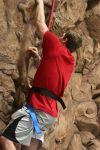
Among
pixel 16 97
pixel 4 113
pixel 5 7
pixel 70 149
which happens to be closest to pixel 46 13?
pixel 5 7

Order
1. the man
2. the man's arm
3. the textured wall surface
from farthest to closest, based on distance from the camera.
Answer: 1. the textured wall surface
2. the man's arm
3. the man

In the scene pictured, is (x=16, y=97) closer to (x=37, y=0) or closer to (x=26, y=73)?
(x=26, y=73)

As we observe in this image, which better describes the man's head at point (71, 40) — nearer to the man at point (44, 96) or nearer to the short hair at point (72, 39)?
the short hair at point (72, 39)

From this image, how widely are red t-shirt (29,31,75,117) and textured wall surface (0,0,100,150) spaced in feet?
1.65

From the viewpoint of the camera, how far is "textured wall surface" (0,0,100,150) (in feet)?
6.58

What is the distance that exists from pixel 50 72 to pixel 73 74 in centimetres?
215

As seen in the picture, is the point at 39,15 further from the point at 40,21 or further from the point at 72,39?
the point at 72,39

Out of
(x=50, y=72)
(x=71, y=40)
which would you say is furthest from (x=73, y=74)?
(x=50, y=72)

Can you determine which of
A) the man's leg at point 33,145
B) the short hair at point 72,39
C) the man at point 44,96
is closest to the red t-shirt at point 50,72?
the man at point 44,96

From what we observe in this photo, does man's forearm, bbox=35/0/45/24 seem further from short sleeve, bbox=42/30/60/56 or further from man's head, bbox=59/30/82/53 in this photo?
man's head, bbox=59/30/82/53

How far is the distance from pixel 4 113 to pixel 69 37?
1259 mm

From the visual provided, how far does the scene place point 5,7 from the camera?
1.98 metres

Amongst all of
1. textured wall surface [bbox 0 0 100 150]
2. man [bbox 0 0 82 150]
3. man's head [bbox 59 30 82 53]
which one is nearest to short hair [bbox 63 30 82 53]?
man's head [bbox 59 30 82 53]

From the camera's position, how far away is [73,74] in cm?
378
